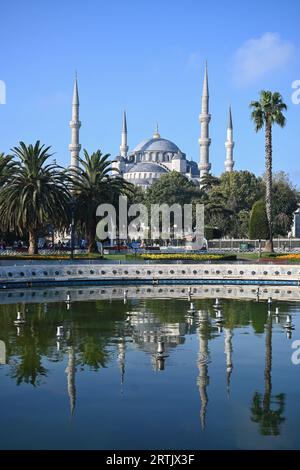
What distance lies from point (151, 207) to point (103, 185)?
38112 millimetres

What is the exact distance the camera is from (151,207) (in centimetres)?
8525

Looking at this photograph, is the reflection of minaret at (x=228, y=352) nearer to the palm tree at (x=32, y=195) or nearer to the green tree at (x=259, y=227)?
the palm tree at (x=32, y=195)

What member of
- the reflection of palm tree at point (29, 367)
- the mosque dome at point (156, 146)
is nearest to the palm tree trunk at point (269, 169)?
the reflection of palm tree at point (29, 367)

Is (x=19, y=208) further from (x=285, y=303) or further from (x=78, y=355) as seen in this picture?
(x=78, y=355)

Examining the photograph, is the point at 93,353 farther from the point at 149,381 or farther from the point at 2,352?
the point at 149,381

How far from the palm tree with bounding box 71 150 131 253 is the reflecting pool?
71.1 feet

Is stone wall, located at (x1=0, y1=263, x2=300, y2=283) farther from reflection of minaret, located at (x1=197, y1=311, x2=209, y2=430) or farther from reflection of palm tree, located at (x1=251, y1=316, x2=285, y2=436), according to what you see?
reflection of palm tree, located at (x1=251, y1=316, x2=285, y2=436)

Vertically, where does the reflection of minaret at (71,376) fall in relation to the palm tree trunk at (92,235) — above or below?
below

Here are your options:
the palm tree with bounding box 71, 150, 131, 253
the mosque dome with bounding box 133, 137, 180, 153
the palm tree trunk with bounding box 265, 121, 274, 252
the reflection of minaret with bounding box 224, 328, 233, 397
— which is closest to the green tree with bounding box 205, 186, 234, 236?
the palm tree trunk with bounding box 265, 121, 274, 252

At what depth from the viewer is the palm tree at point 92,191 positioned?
46.1 m

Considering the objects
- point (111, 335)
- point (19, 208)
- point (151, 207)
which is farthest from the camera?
point (151, 207)

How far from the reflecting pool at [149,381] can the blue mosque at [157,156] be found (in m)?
96.3
